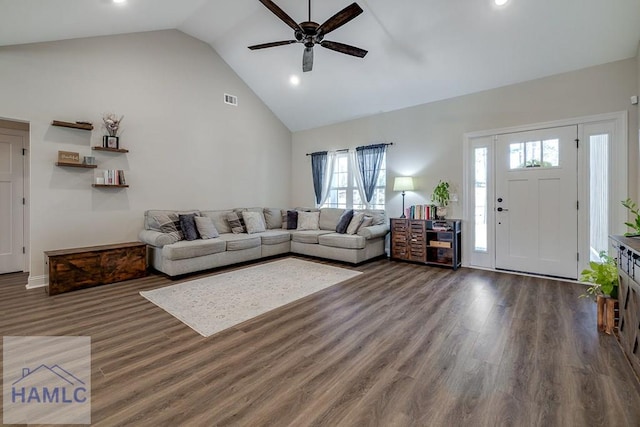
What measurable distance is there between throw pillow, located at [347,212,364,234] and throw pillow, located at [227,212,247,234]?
6.75 feet

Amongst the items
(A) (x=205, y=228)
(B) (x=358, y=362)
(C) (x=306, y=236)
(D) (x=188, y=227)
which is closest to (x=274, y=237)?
(C) (x=306, y=236)

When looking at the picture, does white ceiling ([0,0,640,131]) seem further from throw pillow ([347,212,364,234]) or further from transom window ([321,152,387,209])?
throw pillow ([347,212,364,234])

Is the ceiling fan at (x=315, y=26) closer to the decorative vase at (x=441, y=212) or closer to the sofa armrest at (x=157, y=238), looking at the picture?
the decorative vase at (x=441, y=212)

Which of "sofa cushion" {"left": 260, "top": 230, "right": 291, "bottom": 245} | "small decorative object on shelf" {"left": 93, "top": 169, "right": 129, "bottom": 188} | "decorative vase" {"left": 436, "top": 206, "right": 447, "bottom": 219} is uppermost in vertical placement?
"small decorative object on shelf" {"left": 93, "top": 169, "right": 129, "bottom": 188}

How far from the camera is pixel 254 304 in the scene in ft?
10.6

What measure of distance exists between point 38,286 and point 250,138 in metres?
4.29

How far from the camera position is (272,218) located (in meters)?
6.48

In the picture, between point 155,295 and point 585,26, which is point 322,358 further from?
point 585,26

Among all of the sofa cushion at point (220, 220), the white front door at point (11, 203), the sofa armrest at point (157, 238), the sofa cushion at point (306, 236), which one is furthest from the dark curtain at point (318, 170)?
the white front door at point (11, 203)

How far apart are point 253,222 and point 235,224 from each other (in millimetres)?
351

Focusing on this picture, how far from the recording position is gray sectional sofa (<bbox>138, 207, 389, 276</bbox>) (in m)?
4.34

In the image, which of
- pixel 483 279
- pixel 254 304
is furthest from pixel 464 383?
pixel 483 279

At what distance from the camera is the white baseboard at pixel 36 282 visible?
12.6 feet

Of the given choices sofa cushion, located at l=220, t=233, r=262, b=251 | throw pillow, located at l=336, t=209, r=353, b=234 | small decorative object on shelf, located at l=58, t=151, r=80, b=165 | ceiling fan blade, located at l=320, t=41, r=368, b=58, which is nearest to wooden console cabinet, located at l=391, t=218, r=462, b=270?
throw pillow, located at l=336, t=209, r=353, b=234
